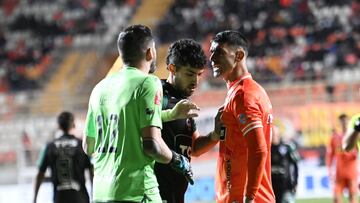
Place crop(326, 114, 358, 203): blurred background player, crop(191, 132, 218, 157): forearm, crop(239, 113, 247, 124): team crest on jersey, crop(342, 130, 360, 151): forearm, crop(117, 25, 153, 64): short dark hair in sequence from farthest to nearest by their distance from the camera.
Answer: crop(326, 114, 358, 203): blurred background player, crop(342, 130, 360, 151): forearm, crop(191, 132, 218, 157): forearm, crop(239, 113, 247, 124): team crest on jersey, crop(117, 25, 153, 64): short dark hair

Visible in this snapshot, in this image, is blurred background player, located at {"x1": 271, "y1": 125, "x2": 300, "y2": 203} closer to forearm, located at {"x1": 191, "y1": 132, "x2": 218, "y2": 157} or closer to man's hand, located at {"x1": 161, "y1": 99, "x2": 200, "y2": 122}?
forearm, located at {"x1": 191, "y1": 132, "x2": 218, "y2": 157}

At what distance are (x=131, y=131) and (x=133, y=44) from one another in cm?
52

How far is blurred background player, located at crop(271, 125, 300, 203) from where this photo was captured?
10516 mm

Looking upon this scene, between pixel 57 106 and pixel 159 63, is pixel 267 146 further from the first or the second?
pixel 159 63

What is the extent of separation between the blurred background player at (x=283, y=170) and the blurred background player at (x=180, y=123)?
516cm

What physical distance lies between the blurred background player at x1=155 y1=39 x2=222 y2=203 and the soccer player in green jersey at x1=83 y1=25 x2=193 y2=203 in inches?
32.8

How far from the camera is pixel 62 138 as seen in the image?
9.49m

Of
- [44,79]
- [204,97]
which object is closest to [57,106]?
[204,97]

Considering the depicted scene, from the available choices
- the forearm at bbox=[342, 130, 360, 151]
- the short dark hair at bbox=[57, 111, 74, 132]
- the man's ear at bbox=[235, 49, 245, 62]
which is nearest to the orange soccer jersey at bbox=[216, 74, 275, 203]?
the man's ear at bbox=[235, 49, 245, 62]

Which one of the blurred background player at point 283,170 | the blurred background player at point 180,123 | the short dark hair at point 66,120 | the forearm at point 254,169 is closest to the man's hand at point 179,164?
the forearm at point 254,169

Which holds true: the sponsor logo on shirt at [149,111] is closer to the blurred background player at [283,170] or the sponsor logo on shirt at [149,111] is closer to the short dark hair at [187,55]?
the short dark hair at [187,55]

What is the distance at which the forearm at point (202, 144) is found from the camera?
5418mm

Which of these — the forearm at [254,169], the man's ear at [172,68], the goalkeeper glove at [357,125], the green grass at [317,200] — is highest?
Result: the man's ear at [172,68]

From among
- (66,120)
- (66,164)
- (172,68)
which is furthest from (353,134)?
(66,164)
